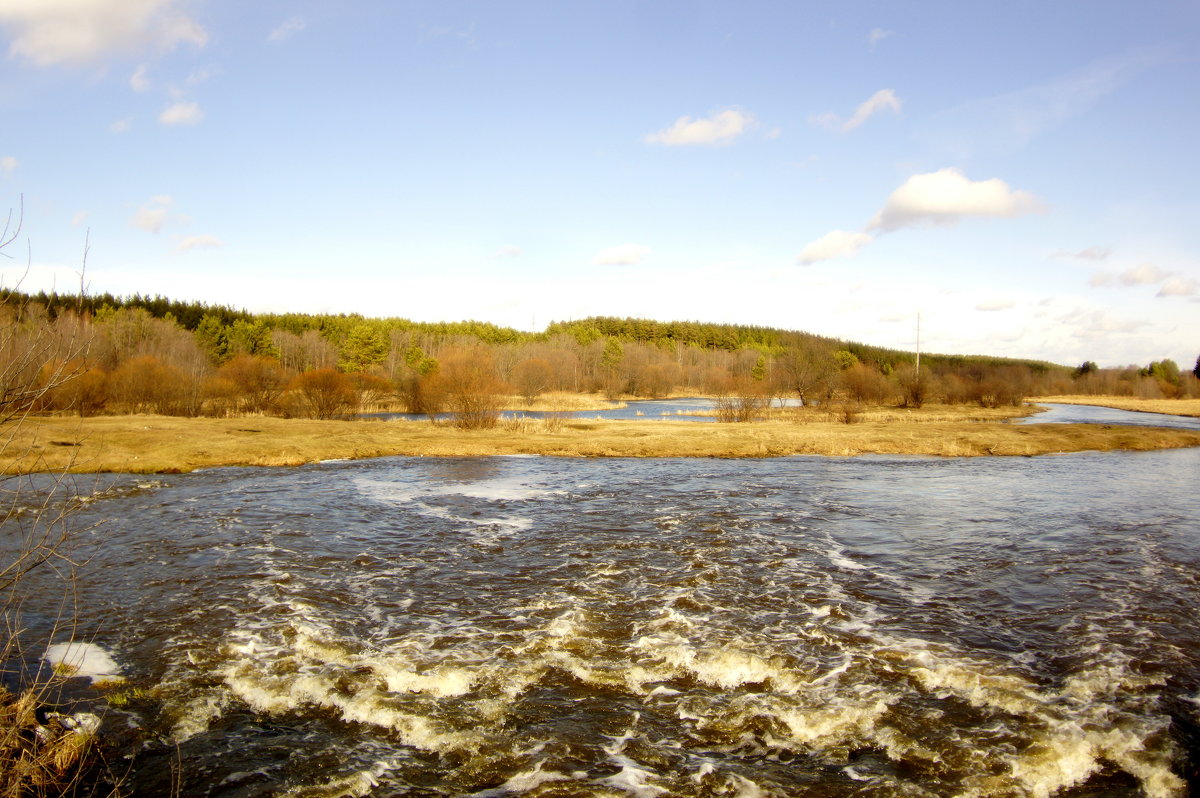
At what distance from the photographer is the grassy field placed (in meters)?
29.0

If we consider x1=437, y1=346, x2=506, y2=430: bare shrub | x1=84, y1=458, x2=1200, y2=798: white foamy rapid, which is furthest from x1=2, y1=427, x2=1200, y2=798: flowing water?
x1=437, y1=346, x2=506, y2=430: bare shrub

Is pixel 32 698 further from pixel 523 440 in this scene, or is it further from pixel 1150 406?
pixel 1150 406

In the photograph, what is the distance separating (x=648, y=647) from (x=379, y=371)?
290 feet

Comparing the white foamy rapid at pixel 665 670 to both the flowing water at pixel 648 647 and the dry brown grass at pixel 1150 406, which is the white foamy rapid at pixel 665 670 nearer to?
the flowing water at pixel 648 647

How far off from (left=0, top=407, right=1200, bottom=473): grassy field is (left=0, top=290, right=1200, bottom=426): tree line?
3.07 m

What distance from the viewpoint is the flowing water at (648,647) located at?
711 centimetres

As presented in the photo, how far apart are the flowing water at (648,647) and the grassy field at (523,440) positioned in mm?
8866

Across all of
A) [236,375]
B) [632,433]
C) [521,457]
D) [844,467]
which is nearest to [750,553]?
[844,467]

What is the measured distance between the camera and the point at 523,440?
37250 mm

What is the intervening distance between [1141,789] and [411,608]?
10.0 m

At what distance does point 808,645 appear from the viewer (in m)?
10.4

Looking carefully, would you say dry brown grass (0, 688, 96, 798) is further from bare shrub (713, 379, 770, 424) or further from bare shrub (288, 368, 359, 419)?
bare shrub (713, 379, 770, 424)

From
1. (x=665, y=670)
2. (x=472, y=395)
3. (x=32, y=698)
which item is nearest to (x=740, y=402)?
(x=472, y=395)

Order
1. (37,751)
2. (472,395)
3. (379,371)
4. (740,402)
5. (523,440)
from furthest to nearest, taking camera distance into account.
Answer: (379,371) < (740,402) < (472,395) < (523,440) < (37,751)
